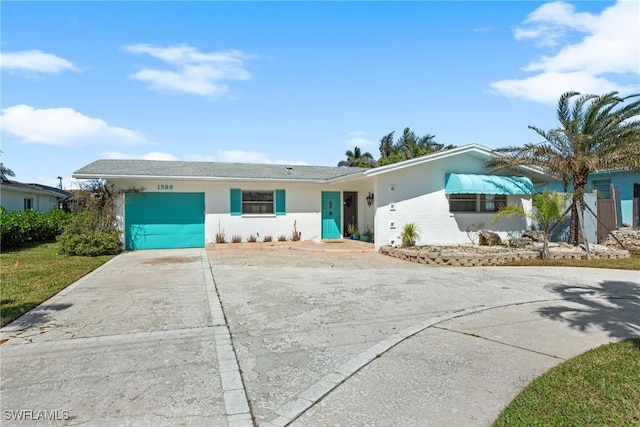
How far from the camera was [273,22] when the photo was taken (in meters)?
11.6

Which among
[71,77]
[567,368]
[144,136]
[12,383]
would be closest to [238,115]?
[144,136]

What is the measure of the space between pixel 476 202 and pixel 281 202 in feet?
29.1

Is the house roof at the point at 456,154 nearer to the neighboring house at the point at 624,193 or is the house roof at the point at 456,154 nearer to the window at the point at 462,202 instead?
the window at the point at 462,202

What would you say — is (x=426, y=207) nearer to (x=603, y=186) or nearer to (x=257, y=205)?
(x=257, y=205)

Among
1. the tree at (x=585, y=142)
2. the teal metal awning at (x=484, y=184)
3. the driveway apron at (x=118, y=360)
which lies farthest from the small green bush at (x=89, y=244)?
the tree at (x=585, y=142)

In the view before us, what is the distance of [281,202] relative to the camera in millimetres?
17578

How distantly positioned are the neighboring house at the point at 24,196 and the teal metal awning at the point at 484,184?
22956mm

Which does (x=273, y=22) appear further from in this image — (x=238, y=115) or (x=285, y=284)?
(x=285, y=284)

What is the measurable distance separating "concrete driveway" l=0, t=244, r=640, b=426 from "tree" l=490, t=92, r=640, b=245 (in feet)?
18.4

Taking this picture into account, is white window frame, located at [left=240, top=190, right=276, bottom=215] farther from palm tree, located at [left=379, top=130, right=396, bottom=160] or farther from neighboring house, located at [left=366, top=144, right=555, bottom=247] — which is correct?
palm tree, located at [left=379, top=130, right=396, bottom=160]

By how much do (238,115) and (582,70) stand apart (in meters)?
13.7

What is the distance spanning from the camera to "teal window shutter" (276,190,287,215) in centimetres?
1753

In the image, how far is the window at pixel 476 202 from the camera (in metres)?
16.3

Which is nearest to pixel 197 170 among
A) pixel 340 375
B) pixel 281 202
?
pixel 281 202
